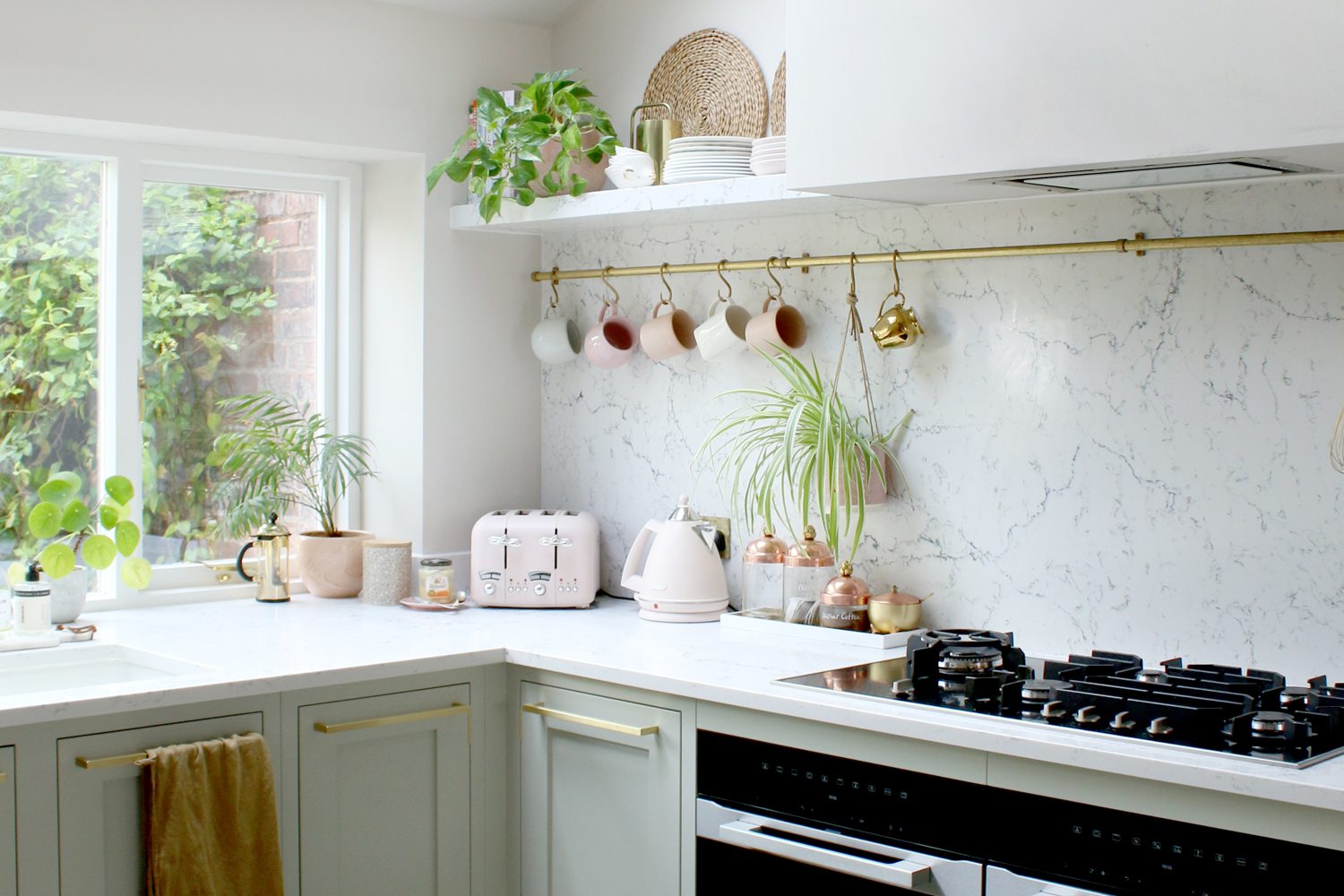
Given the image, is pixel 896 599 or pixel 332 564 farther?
pixel 332 564

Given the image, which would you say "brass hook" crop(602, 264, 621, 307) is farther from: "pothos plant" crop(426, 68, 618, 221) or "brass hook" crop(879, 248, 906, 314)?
"brass hook" crop(879, 248, 906, 314)

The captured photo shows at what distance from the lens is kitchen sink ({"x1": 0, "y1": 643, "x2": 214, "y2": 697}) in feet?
7.90

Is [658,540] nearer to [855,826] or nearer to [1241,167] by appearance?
[855,826]

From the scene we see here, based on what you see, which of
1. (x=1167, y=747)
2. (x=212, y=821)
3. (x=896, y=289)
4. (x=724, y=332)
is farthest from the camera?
(x=724, y=332)

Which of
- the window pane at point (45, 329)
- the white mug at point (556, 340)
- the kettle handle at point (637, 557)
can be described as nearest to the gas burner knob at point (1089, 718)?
the kettle handle at point (637, 557)

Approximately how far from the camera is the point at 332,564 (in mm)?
3035

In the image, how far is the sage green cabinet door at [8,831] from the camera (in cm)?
188

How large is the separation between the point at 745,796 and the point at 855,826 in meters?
0.21

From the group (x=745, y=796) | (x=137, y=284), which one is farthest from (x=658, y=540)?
(x=137, y=284)

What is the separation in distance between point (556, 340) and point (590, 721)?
1159 millimetres

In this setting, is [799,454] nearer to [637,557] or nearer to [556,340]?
[637,557]

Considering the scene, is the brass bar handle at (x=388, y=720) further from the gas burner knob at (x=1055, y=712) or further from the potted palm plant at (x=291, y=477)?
the gas burner knob at (x=1055, y=712)

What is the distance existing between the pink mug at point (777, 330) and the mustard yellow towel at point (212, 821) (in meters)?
1.25

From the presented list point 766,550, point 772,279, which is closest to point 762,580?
point 766,550
